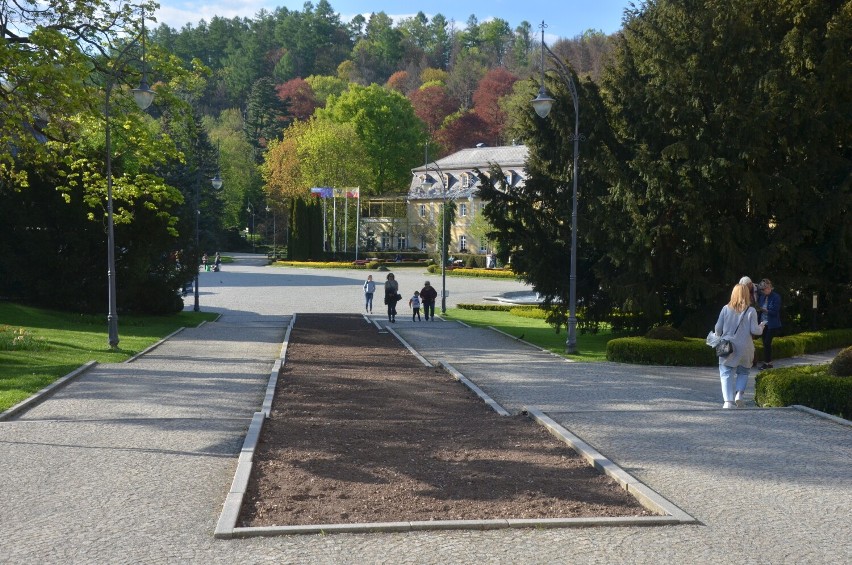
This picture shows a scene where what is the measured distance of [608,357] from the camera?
2014cm

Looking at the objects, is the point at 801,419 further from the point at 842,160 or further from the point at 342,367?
the point at 842,160

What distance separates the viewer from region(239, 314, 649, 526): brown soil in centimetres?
713

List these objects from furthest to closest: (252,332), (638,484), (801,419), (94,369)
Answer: (252,332) → (94,369) → (801,419) → (638,484)

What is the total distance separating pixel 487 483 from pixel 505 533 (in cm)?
143

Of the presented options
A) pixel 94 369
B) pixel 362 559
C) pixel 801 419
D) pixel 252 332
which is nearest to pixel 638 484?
pixel 362 559

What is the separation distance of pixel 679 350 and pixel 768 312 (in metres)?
2.56

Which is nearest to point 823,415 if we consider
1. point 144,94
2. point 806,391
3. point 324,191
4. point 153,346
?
point 806,391

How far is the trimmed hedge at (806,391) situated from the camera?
460 inches

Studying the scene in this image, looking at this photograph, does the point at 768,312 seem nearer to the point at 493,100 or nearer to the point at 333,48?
the point at 493,100

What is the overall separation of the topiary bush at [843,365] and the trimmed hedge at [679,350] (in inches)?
248

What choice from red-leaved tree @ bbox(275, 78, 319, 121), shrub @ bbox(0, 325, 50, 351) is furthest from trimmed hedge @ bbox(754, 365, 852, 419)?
red-leaved tree @ bbox(275, 78, 319, 121)

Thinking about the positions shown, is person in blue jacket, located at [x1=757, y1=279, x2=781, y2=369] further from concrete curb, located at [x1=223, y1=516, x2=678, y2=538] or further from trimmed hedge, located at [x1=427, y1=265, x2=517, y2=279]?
trimmed hedge, located at [x1=427, y1=265, x2=517, y2=279]

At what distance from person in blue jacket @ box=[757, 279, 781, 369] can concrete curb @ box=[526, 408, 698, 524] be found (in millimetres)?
7597

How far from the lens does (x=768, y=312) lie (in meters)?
16.9
